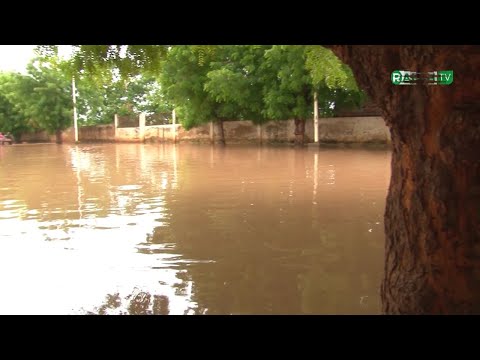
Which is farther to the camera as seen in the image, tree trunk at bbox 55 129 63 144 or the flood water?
tree trunk at bbox 55 129 63 144

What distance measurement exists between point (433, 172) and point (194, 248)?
3011mm

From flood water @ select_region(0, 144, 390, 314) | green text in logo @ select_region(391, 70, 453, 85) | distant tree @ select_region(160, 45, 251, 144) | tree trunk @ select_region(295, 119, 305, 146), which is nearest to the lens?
green text in logo @ select_region(391, 70, 453, 85)

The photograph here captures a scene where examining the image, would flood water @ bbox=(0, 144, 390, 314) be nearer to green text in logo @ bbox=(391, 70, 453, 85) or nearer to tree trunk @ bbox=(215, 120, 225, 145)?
green text in logo @ bbox=(391, 70, 453, 85)

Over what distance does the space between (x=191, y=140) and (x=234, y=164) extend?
16.3 meters

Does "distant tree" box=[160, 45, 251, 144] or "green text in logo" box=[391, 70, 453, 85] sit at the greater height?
"distant tree" box=[160, 45, 251, 144]

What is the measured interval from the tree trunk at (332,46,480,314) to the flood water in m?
→ 1.05

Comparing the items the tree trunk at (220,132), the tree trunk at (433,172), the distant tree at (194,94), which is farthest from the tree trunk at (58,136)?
the tree trunk at (433,172)

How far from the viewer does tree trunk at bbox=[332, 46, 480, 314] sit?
1.90 metres

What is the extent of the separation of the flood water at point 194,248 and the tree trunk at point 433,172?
1.05 meters

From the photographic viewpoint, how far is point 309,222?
18.5ft

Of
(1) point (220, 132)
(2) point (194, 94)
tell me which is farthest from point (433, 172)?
(1) point (220, 132)

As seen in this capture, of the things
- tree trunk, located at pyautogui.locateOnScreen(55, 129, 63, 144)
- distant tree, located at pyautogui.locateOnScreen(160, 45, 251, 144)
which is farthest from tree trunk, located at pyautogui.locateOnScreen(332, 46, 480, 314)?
tree trunk, located at pyautogui.locateOnScreen(55, 129, 63, 144)

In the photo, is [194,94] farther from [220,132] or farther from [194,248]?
[194,248]

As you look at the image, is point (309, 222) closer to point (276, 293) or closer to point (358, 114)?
point (276, 293)
